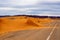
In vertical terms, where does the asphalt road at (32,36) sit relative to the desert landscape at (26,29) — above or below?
above

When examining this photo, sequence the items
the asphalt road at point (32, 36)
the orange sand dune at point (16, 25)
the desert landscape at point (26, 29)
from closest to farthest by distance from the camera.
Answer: the asphalt road at point (32, 36) → the desert landscape at point (26, 29) → the orange sand dune at point (16, 25)

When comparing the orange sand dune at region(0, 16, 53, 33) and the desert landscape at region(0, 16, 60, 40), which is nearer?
the desert landscape at region(0, 16, 60, 40)

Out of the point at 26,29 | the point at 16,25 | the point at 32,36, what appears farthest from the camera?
the point at 16,25

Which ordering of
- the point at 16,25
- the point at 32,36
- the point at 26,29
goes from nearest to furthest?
1. the point at 32,36
2. the point at 26,29
3. the point at 16,25

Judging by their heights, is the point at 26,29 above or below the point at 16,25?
above

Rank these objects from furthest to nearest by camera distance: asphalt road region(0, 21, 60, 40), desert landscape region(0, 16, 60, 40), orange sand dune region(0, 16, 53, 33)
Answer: orange sand dune region(0, 16, 53, 33) → desert landscape region(0, 16, 60, 40) → asphalt road region(0, 21, 60, 40)

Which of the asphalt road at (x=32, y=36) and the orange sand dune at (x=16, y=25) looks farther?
the orange sand dune at (x=16, y=25)

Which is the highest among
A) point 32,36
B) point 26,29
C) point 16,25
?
point 32,36

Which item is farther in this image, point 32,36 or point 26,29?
point 26,29

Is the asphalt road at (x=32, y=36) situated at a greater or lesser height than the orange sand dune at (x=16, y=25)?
greater

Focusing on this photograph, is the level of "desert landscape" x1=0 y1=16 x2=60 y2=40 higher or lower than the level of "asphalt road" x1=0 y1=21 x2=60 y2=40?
lower

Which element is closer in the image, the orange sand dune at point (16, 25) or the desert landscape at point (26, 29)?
the desert landscape at point (26, 29)

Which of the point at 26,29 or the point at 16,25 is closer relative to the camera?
the point at 26,29

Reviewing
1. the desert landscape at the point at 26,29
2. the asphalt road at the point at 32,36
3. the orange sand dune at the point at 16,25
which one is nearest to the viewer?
the asphalt road at the point at 32,36
